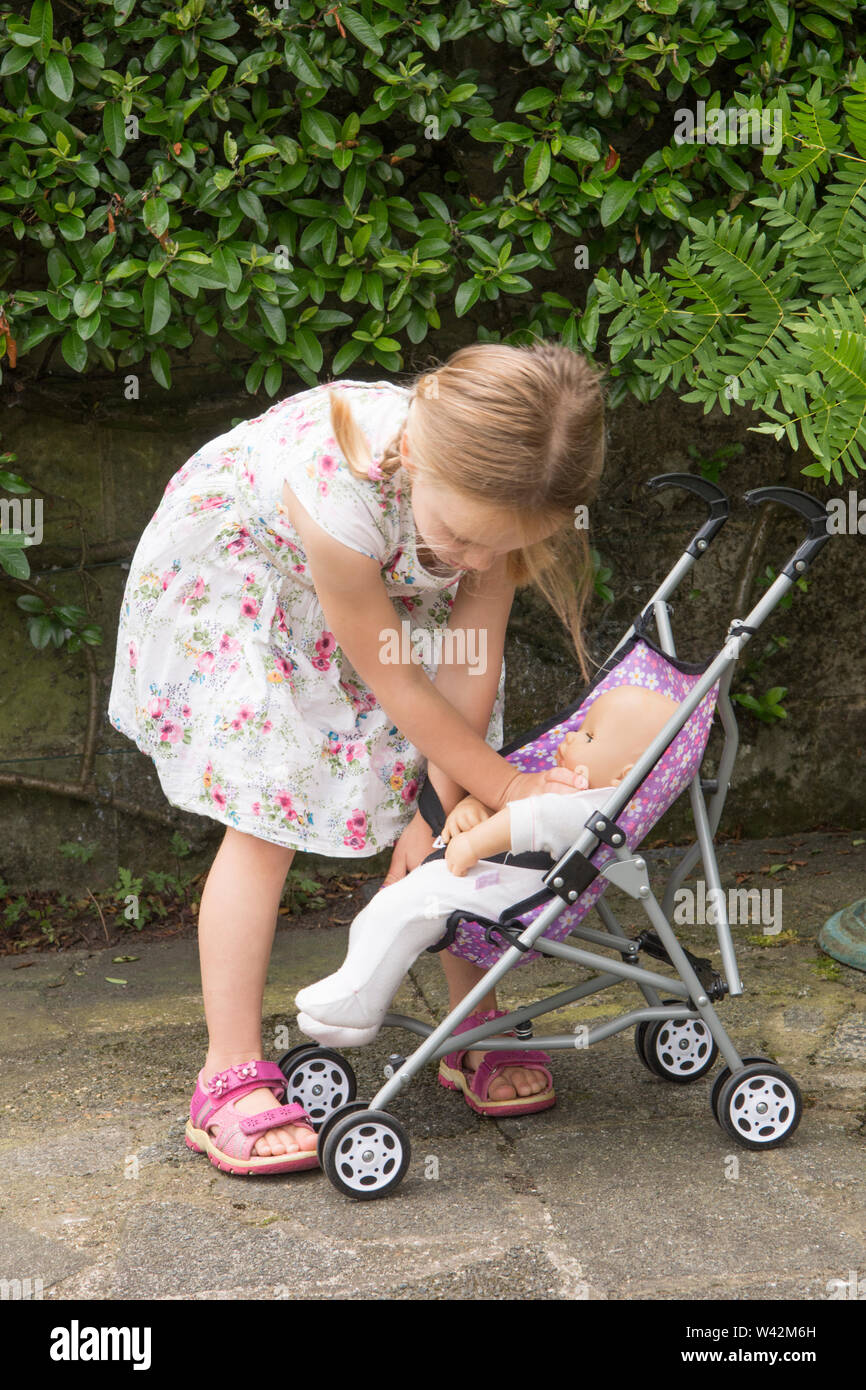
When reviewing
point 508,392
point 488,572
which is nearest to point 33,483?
point 488,572

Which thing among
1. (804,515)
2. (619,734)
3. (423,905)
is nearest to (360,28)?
(804,515)

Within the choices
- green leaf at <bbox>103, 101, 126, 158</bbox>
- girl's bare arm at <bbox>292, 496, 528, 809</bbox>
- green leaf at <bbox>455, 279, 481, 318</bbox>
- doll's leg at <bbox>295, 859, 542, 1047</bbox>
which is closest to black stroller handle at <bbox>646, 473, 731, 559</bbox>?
girl's bare arm at <bbox>292, 496, 528, 809</bbox>

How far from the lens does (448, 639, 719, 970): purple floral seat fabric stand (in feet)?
7.02

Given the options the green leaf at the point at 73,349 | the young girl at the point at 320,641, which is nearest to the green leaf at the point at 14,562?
the green leaf at the point at 73,349

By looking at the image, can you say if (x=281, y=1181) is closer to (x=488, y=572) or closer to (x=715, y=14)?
(x=488, y=572)

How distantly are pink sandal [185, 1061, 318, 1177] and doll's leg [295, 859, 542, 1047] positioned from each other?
8.2 inches

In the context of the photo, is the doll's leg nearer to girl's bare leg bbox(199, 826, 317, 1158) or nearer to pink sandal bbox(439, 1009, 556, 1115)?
girl's bare leg bbox(199, 826, 317, 1158)

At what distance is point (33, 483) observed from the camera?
11.2 feet

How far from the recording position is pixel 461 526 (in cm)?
199

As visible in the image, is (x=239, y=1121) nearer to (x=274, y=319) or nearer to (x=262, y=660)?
(x=262, y=660)

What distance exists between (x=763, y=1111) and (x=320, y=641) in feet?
3.58

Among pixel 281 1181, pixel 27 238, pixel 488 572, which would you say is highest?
pixel 27 238

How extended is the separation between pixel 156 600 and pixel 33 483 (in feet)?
3.92

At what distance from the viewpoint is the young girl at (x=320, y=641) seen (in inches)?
80.7
